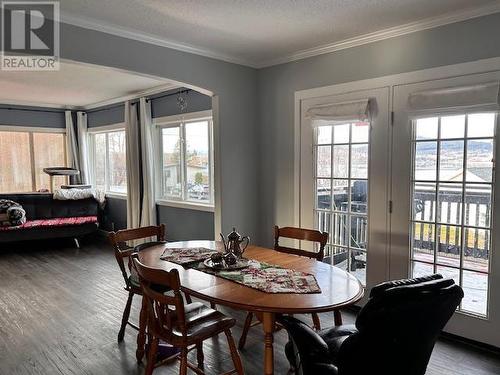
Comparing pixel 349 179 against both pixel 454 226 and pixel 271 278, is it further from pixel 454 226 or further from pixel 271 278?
pixel 271 278

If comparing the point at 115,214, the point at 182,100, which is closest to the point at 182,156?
the point at 182,100

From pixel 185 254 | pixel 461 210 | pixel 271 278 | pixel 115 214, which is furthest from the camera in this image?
pixel 115 214

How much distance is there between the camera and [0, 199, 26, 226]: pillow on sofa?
571cm

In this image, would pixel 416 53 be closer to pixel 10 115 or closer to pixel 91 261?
pixel 91 261

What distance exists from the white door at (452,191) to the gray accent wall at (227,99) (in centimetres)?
158

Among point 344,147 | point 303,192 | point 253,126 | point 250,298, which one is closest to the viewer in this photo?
point 250,298

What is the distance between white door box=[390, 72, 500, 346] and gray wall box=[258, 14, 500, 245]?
0.22 meters

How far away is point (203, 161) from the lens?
5.18m

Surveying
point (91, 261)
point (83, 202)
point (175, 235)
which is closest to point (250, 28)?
point (175, 235)

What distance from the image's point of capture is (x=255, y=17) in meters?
2.82

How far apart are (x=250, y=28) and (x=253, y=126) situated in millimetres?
1282

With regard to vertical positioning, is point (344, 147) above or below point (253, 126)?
below

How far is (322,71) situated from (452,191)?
62.9 inches

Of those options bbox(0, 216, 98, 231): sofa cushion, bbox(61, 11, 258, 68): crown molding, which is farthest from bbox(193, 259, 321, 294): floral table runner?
bbox(0, 216, 98, 231): sofa cushion
